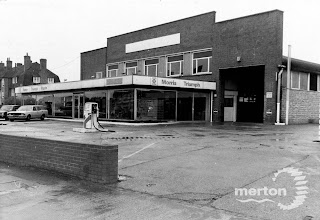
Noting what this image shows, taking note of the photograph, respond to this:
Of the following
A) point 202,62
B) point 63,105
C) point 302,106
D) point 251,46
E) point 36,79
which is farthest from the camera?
point 36,79

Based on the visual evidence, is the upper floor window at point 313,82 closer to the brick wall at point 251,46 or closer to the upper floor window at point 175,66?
the brick wall at point 251,46

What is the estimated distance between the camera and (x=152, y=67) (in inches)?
1369

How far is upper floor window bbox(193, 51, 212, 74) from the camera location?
2961 cm

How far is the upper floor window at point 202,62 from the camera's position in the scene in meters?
29.6

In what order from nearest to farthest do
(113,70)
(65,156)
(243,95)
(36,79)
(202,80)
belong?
(65,156) → (202,80) → (243,95) → (113,70) → (36,79)

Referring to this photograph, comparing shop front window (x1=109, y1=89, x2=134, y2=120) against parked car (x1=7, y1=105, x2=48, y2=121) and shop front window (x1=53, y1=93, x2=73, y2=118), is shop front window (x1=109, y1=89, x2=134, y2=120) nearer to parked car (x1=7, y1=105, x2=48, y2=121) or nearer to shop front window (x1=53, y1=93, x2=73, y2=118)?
shop front window (x1=53, y1=93, x2=73, y2=118)

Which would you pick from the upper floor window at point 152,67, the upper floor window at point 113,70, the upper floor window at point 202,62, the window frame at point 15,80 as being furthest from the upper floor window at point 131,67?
the window frame at point 15,80

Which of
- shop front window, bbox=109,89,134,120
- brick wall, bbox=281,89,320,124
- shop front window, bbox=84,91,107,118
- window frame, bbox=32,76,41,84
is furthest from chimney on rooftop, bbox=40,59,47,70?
brick wall, bbox=281,89,320,124

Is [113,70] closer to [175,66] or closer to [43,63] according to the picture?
[175,66]

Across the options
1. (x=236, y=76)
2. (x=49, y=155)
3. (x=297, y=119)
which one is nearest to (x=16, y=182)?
(x=49, y=155)

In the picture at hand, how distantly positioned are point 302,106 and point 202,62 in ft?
30.3

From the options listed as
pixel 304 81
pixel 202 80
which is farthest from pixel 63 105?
pixel 304 81

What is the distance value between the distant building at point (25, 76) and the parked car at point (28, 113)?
42222mm

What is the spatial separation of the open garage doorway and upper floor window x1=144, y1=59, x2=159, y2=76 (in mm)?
7884
